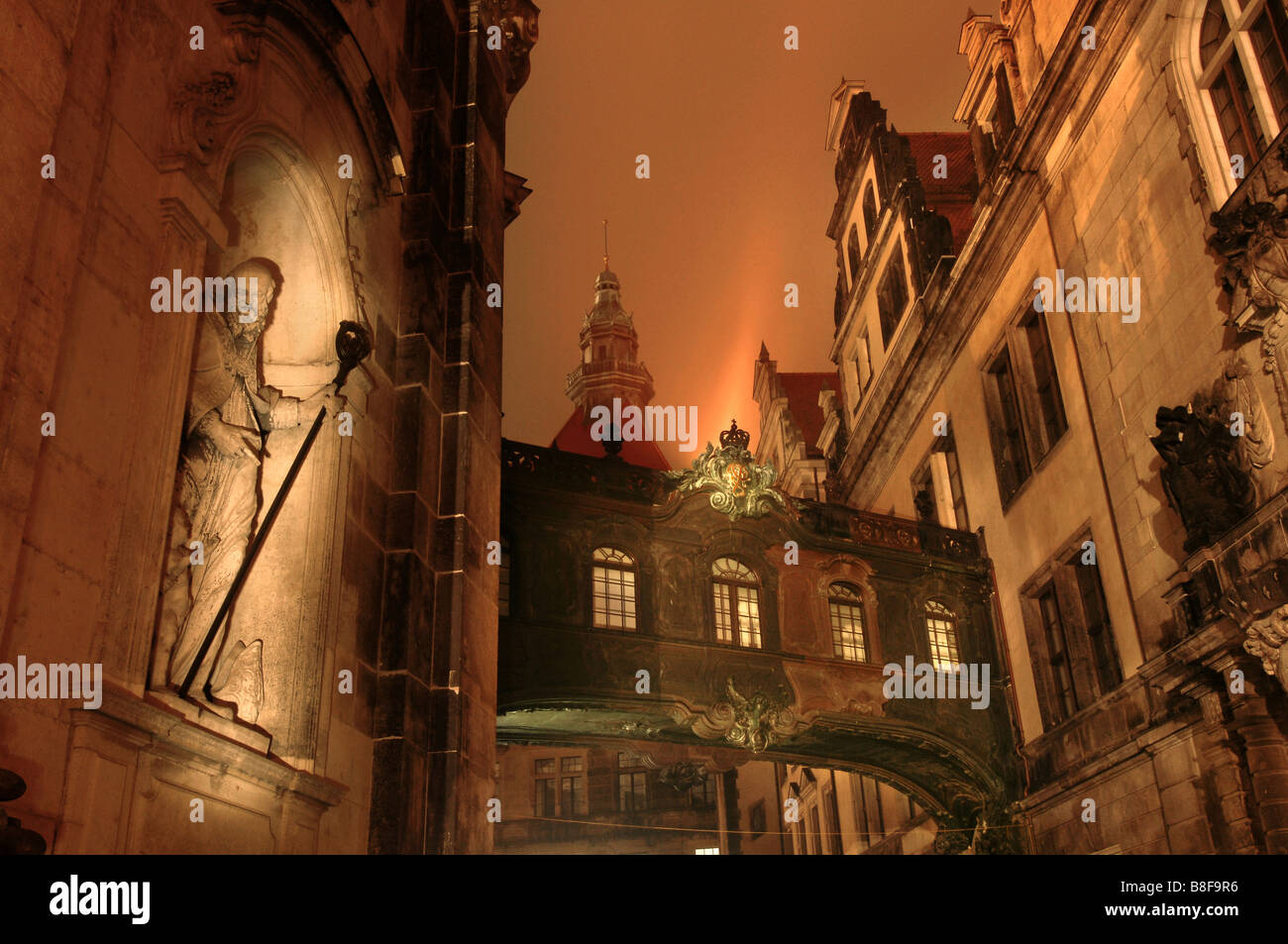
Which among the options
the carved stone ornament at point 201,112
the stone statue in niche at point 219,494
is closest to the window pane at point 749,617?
the stone statue in niche at point 219,494

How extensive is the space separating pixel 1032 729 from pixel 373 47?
623 inches

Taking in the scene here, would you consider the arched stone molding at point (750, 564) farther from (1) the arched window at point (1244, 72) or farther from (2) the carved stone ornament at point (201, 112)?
(2) the carved stone ornament at point (201, 112)

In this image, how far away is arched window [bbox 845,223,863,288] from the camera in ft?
116

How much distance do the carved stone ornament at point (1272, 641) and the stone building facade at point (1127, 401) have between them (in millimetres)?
39

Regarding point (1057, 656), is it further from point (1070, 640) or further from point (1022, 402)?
point (1022, 402)

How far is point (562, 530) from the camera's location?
60.2ft

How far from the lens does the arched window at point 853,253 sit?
116 feet

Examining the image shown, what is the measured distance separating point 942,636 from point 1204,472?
7795 millimetres

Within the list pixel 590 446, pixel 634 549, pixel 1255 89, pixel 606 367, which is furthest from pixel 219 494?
pixel 606 367

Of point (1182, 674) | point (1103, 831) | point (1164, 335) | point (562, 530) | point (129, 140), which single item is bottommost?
point (1103, 831)

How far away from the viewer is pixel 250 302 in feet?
31.7

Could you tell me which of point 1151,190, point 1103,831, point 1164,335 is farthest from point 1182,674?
point 1151,190

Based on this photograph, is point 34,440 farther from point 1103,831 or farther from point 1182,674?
point 1103,831
